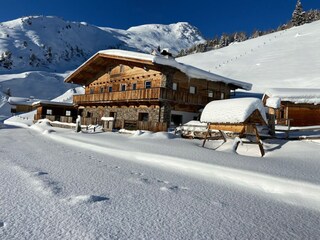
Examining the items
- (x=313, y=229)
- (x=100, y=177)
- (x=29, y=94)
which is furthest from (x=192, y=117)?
(x=29, y=94)

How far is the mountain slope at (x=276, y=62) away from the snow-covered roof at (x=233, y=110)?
26.1 meters

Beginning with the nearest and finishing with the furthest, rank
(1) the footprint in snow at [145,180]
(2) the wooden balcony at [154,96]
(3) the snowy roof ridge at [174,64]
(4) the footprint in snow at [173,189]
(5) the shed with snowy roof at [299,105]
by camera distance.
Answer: (4) the footprint in snow at [173,189]
(1) the footprint in snow at [145,180]
(3) the snowy roof ridge at [174,64]
(2) the wooden balcony at [154,96]
(5) the shed with snowy roof at [299,105]

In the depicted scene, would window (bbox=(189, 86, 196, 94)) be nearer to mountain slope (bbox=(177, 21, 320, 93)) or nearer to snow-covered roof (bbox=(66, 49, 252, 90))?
snow-covered roof (bbox=(66, 49, 252, 90))

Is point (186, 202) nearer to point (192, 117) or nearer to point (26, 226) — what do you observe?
point (26, 226)

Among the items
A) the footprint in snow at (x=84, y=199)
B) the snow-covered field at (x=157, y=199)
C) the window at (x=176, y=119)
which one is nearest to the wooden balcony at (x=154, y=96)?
the window at (x=176, y=119)

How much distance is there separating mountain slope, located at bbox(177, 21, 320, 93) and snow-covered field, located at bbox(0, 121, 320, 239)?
31.1m

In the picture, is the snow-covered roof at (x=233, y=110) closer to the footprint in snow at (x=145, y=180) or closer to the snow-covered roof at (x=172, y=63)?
the footprint in snow at (x=145, y=180)

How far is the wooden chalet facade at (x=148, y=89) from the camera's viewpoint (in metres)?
20.3

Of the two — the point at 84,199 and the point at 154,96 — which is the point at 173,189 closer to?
the point at 84,199

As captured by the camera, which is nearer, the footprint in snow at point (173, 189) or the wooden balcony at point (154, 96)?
the footprint in snow at point (173, 189)

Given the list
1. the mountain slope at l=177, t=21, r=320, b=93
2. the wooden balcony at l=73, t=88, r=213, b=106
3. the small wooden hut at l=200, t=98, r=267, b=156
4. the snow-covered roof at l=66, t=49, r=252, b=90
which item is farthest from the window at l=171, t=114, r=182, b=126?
the mountain slope at l=177, t=21, r=320, b=93

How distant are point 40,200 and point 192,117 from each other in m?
20.1

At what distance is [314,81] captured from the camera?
34.8 metres

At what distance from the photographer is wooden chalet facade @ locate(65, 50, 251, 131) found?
66.5ft
